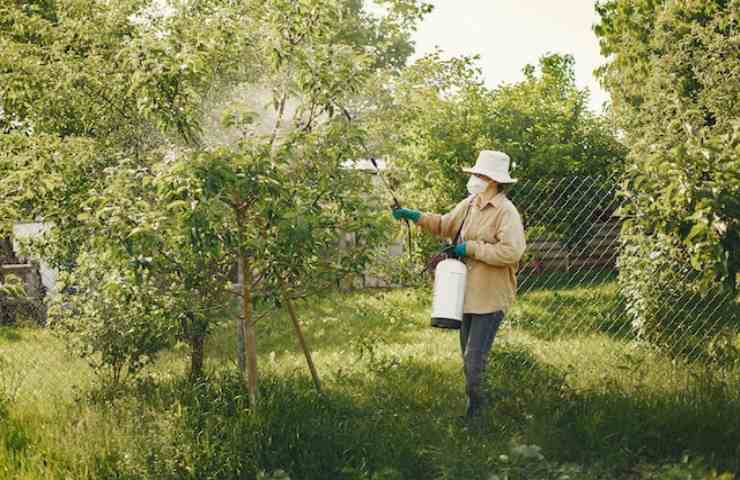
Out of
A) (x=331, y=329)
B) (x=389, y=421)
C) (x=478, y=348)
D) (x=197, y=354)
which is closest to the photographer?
(x=389, y=421)

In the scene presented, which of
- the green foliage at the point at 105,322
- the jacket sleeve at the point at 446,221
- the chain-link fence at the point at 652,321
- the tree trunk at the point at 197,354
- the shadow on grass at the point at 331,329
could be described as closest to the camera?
the jacket sleeve at the point at 446,221

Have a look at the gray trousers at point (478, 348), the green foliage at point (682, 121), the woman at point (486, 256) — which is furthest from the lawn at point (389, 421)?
the green foliage at point (682, 121)

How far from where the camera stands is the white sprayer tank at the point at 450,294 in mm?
4973

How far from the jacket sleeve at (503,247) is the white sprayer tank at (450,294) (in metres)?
0.15

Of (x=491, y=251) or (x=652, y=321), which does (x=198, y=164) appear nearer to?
(x=491, y=251)

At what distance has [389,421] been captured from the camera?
4914 mm

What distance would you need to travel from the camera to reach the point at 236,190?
14.9 ft

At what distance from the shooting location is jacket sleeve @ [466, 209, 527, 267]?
16.1 ft

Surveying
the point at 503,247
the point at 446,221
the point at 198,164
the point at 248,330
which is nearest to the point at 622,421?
the point at 503,247

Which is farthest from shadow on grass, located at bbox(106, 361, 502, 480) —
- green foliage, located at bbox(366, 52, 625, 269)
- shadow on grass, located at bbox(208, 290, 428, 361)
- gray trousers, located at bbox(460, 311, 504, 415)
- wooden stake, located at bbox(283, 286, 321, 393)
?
green foliage, located at bbox(366, 52, 625, 269)

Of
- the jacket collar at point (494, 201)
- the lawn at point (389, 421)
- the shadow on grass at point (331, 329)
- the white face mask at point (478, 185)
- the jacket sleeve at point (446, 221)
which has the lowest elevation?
the shadow on grass at point (331, 329)

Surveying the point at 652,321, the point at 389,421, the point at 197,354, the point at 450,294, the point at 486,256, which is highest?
the point at 486,256

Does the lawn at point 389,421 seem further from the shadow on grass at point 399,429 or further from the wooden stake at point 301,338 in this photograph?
the wooden stake at point 301,338

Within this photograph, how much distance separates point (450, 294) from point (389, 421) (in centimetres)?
93
